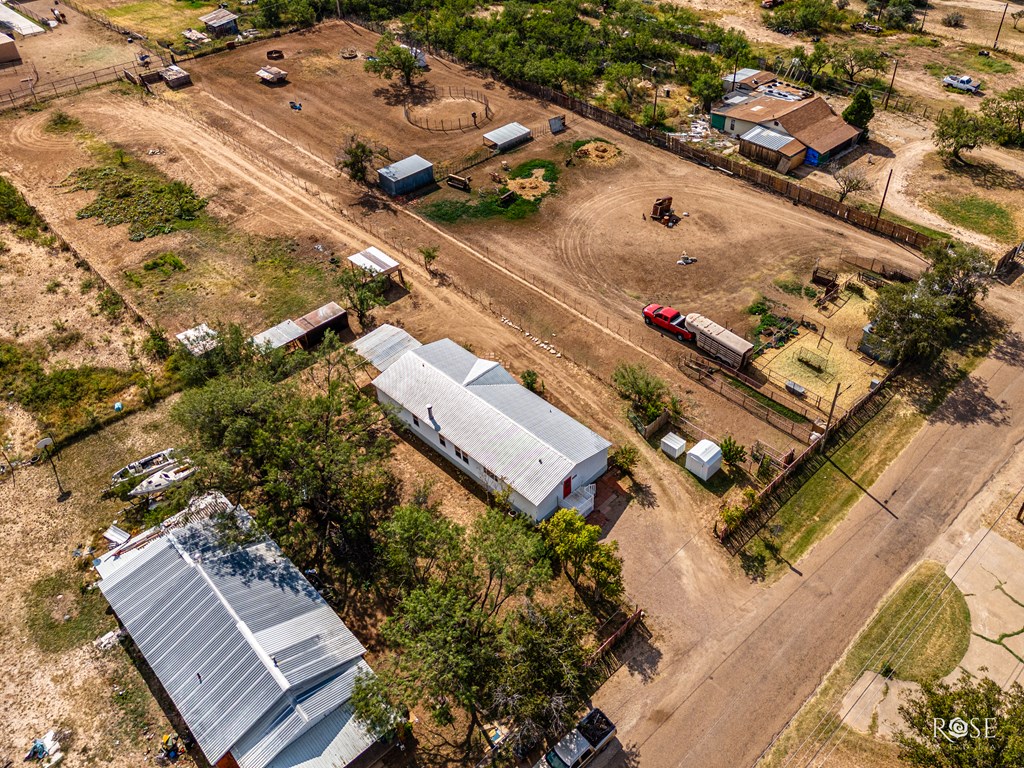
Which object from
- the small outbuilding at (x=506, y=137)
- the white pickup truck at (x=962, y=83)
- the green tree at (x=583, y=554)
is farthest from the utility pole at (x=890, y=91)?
the green tree at (x=583, y=554)

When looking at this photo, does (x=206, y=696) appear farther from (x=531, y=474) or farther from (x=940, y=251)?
(x=940, y=251)

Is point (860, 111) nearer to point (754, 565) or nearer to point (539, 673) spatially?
point (754, 565)

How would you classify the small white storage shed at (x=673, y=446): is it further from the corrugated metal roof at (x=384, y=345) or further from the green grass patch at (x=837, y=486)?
the corrugated metal roof at (x=384, y=345)

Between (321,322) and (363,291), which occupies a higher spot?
(363,291)

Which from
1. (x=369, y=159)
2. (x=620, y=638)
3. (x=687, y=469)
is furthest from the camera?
(x=369, y=159)

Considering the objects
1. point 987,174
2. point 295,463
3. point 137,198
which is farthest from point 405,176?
point 987,174

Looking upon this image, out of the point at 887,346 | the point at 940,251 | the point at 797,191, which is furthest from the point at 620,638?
the point at 797,191
